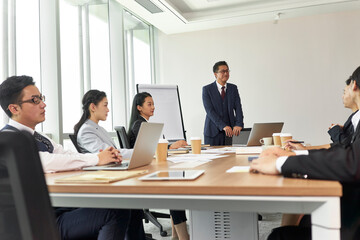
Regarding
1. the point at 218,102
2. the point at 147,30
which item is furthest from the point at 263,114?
the point at 147,30

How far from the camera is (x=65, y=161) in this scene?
1.58 metres

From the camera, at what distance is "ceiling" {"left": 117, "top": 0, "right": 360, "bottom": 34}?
218 inches

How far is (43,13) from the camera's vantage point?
3951 millimetres

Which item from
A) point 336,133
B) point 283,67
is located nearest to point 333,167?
point 336,133

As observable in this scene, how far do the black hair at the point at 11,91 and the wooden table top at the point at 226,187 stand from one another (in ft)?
2.75

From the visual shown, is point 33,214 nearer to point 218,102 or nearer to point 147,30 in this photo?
point 218,102

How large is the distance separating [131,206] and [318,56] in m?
5.93

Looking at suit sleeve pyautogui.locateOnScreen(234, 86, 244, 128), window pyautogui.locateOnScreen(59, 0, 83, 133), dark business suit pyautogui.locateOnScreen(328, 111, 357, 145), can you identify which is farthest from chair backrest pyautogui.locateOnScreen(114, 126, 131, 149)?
suit sleeve pyautogui.locateOnScreen(234, 86, 244, 128)

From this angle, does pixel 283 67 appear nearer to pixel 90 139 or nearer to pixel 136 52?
pixel 136 52

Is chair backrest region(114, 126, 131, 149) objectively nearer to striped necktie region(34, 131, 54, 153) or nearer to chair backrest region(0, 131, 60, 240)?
striped necktie region(34, 131, 54, 153)

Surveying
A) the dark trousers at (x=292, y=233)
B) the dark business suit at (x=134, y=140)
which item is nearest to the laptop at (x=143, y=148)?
the dark trousers at (x=292, y=233)

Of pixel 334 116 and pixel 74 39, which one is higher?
pixel 74 39

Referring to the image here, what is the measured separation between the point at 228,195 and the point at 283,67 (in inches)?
229

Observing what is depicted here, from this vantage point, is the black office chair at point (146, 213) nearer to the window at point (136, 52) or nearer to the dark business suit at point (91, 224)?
the dark business suit at point (91, 224)
